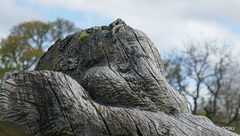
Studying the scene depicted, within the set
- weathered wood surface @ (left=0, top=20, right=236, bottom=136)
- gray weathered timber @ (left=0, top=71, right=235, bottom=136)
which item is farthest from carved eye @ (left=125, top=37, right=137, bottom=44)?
gray weathered timber @ (left=0, top=71, right=235, bottom=136)

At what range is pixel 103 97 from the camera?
3660mm

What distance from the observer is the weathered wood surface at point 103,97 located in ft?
9.78

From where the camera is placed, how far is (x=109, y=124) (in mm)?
3113

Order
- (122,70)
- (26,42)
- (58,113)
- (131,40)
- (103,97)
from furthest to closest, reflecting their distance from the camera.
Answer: (26,42)
(131,40)
(122,70)
(103,97)
(58,113)

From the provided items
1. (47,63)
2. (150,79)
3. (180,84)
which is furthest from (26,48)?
(150,79)

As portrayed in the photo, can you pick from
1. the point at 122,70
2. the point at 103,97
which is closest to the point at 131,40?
the point at 122,70

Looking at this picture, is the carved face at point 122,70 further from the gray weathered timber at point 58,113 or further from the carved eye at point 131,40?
the gray weathered timber at point 58,113

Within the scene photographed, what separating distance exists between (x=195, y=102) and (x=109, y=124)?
92.9 ft

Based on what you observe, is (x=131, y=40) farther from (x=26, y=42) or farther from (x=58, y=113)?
(x=26, y=42)

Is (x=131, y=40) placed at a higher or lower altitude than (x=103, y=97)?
higher

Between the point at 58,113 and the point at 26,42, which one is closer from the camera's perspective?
the point at 58,113

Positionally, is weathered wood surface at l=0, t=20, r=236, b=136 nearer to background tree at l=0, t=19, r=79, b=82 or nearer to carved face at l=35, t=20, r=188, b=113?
carved face at l=35, t=20, r=188, b=113

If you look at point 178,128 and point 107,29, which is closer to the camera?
point 178,128

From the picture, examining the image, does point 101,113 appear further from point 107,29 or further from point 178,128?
point 107,29
